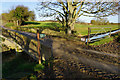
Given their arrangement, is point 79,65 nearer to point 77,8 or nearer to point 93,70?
point 93,70

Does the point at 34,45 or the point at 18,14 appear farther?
the point at 18,14

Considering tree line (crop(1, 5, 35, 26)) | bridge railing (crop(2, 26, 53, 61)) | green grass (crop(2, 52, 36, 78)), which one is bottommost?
green grass (crop(2, 52, 36, 78))

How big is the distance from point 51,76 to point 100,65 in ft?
9.31

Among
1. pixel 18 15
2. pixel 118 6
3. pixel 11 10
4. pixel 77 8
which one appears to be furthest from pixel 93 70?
pixel 11 10

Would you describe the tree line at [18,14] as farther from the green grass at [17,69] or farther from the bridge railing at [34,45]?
the green grass at [17,69]

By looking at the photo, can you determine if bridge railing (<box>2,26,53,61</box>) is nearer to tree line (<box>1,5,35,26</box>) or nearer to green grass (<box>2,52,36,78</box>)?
green grass (<box>2,52,36,78</box>)

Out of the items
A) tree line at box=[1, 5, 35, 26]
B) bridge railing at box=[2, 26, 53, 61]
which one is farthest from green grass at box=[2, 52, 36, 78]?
tree line at box=[1, 5, 35, 26]

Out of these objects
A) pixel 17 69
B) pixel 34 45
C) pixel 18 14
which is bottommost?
pixel 17 69

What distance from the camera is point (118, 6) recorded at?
10930 mm

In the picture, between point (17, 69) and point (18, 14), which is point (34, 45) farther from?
point (18, 14)

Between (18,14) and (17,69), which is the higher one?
(18,14)

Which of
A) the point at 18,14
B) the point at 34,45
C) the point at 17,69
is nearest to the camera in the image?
the point at 17,69

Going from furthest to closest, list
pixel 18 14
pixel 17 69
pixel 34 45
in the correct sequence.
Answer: pixel 18 14
pixel 34 45
pixel 17 69

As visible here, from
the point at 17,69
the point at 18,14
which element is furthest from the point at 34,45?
the point at 18,14
